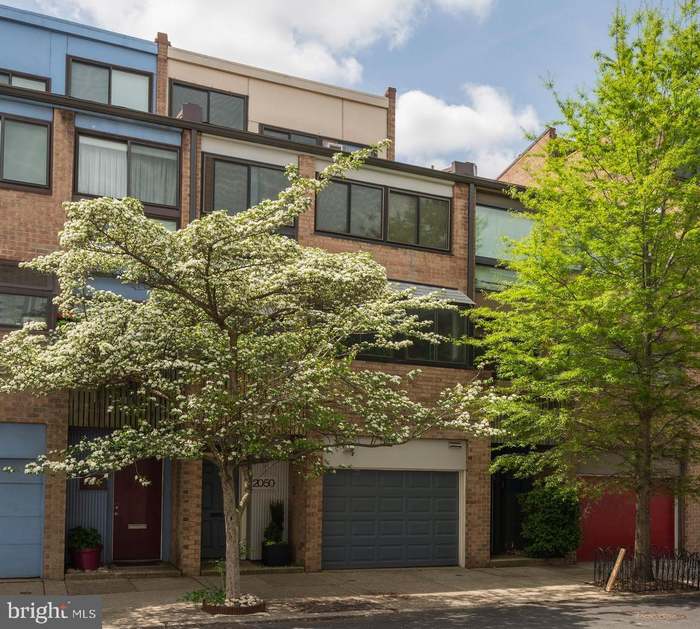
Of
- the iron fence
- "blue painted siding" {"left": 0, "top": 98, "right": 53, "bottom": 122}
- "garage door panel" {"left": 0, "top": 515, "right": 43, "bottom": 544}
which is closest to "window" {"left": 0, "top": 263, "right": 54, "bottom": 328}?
"blue painted siding" {"left": 0, "top": 98, "right": 53, "bottom": 122}

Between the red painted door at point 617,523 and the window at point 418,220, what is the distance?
8154 mm

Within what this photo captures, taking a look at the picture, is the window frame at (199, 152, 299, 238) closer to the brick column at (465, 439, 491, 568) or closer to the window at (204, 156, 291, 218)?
the window at (204, 156, 291, 218)

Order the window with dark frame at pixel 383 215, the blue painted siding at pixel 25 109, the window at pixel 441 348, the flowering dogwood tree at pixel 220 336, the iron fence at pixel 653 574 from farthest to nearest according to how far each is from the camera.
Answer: the window at pixel 441 348, the window with dark frame at pixel 383 215, the iron fence at pixel 653 574, the blue painted siding at pixel 25 109, the flowering dogwood tree at pixel 220 336

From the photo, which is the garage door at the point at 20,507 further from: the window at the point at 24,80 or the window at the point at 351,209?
the window at the point at 24,80

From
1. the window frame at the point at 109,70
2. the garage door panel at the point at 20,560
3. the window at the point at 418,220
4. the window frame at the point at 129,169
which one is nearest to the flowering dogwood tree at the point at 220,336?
the window frame at the point at 129,169

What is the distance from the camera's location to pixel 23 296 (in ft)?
63.2

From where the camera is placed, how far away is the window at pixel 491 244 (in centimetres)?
2522

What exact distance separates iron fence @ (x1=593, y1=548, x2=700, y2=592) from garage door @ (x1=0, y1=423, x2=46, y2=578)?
1206cm

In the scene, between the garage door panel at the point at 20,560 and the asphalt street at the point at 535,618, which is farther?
the garage door panel at the point at 20,560

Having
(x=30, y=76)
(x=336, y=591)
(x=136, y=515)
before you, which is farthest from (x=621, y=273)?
(x=30, y=76)

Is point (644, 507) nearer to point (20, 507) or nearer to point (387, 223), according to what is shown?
point (387, 223)

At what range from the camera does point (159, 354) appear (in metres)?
16.0

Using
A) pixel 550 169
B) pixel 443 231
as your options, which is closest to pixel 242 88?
pixel 443 231

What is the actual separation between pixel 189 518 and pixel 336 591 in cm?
380
